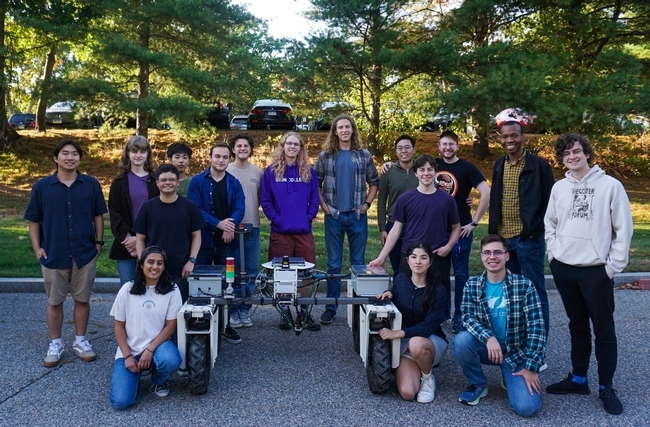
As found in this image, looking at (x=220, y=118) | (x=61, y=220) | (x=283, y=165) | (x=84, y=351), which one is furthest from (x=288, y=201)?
(x=220, y=118)

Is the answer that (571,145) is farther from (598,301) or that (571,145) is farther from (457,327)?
(457,327)

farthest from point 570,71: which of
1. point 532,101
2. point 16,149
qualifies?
point 16,149

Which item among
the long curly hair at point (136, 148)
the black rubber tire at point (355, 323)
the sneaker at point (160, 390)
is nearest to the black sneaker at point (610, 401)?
the black rubber tire at point (355, 323)

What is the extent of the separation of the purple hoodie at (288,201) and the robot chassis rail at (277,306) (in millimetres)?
773

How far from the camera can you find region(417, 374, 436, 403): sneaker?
14.0 feet

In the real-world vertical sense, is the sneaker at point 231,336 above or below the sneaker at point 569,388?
above

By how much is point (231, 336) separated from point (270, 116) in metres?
17.3

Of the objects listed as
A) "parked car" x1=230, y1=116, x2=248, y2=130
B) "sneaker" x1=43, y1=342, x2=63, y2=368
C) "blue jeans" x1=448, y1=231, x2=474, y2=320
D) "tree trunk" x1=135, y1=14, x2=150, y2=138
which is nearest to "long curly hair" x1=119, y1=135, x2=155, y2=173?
"sneaker" x1=43, y1=342, x2=63, y2=368

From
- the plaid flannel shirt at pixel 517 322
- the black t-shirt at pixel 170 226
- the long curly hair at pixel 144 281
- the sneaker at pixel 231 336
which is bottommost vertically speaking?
the sneaker at pixel 231 336

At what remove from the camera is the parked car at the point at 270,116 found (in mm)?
22312

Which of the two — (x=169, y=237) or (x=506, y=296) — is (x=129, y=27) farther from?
(x=506, y=296)

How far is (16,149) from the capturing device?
1941 cm

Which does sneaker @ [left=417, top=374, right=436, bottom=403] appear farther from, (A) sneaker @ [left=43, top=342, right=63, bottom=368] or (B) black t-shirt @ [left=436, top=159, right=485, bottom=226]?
(A) sneaker @ [left=43, top=342, right=63, bottom=368]

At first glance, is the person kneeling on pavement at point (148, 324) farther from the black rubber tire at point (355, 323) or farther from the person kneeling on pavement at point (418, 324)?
the black rubber tire at point (355, 323)
